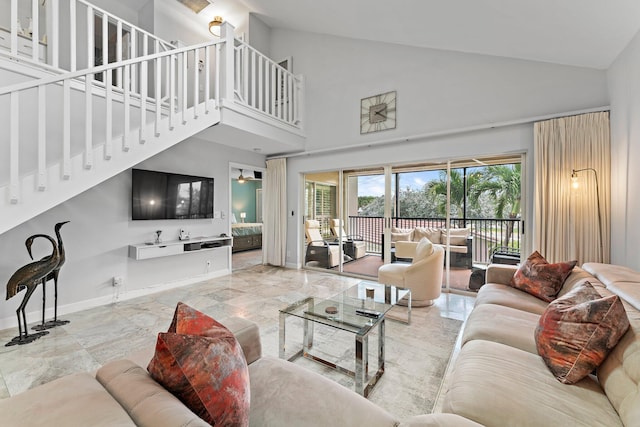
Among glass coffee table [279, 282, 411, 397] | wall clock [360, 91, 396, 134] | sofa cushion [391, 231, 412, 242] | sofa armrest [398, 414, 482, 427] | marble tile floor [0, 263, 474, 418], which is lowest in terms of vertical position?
marble tile floor [0, 263, 474, 418]

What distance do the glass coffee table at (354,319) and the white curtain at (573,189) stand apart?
2.00 meters

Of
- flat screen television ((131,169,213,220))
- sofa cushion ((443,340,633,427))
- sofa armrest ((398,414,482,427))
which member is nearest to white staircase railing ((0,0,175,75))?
flat screen television ((131,169,213,220))

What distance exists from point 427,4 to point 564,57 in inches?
64.3

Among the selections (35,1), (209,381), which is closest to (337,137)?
(35,1)

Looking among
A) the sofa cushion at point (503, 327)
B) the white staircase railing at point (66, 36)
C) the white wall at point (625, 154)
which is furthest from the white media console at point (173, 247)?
the white wall at point (625, 154)

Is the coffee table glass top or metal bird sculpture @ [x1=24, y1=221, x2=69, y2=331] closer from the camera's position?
the coffee table glass top

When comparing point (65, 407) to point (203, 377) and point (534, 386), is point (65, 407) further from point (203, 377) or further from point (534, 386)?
point (534, 386)

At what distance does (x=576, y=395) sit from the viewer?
3.91ft

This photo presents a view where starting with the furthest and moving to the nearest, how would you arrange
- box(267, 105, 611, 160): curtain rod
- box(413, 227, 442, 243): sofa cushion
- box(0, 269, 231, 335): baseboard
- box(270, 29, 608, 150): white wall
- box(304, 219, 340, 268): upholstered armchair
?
box(304, 219, 340, 268): upholstered armchair < box(413, 227, 442, 243): sofa cushion < box(270, 29, 608, 150): white wall < box(267, 105, 611, 160): curtain rod < box(0, 269, 231, 335): baseboard

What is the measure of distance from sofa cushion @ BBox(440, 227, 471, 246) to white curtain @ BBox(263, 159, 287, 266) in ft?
10.2

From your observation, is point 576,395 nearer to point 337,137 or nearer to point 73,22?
point 337,137

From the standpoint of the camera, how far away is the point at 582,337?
1290 millimetres

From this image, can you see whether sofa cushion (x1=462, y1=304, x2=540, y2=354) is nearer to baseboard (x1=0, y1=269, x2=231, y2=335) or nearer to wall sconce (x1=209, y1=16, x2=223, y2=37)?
baseboard (x1=0, y1=269, x2=231, y2=335)

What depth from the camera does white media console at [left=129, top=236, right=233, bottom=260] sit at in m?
3.72
